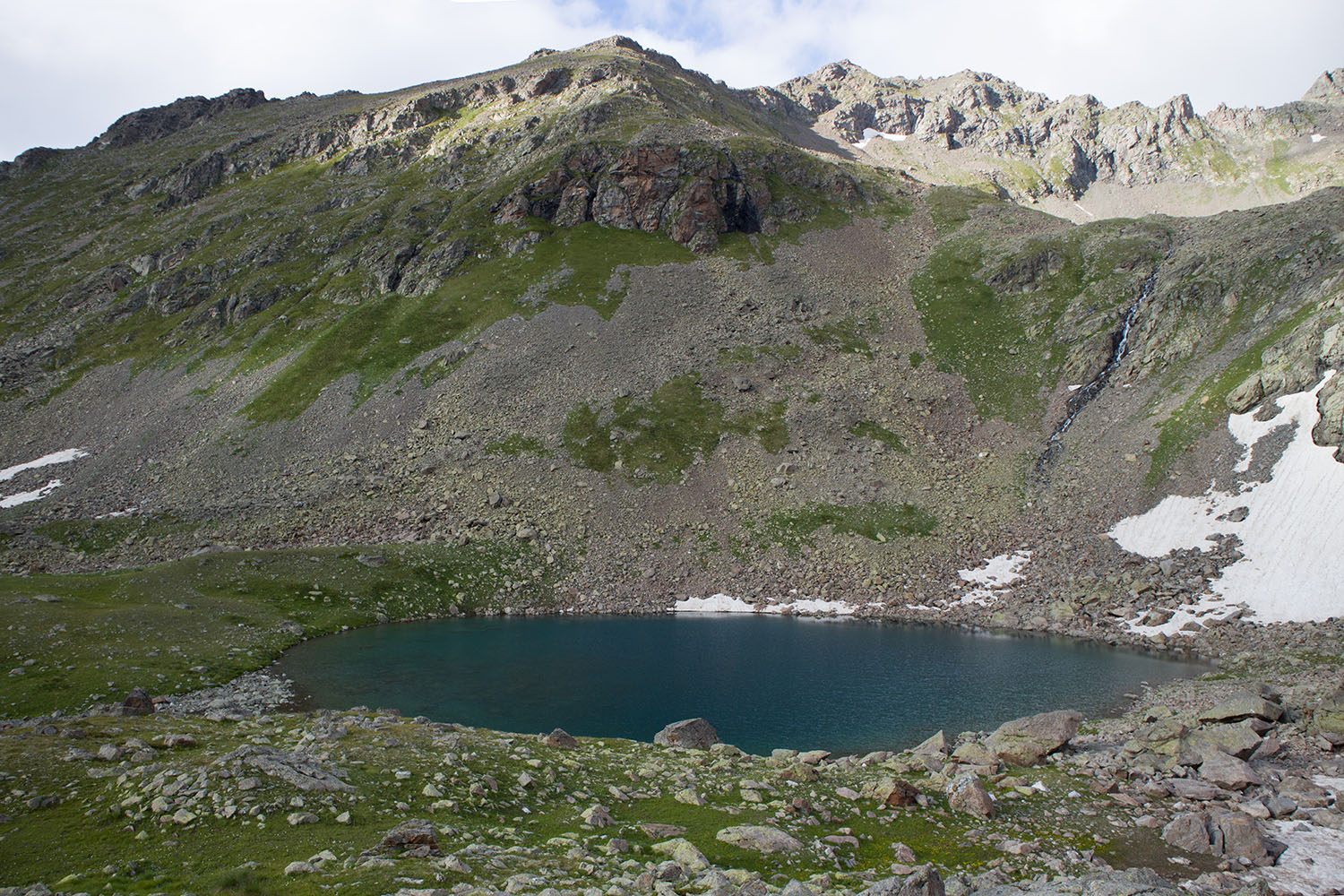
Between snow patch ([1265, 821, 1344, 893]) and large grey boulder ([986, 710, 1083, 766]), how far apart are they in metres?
7.50

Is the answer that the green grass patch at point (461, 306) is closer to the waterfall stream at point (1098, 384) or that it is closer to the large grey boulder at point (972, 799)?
the waterfall stream at point (1098, 384)

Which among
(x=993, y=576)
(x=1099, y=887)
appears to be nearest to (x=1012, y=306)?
(x=993, y=576)

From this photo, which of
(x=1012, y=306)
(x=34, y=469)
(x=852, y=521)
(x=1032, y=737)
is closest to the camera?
(x=1032, y=737)

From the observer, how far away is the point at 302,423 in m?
84.8

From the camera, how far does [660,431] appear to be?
83.8 metres

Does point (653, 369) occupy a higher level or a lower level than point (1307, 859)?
higher

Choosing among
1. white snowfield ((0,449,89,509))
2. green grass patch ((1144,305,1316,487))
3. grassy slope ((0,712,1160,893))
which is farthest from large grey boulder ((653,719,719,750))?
white snowfield ((0,449,89,509))

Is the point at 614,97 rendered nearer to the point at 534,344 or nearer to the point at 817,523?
the point at 534,344

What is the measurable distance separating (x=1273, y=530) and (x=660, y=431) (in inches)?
2296

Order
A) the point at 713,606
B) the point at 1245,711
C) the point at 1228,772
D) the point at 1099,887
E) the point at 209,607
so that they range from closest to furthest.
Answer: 1. the point at 1099,887
2. the point at 1228,772
3. the point at 1245,711
4. the point at 209,607
5. the point at 713,606

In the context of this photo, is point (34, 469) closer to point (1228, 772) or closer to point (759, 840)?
point (759, 840)

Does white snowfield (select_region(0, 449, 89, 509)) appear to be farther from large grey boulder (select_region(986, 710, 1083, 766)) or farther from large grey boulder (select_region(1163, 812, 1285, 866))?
large grey boulder (select_region(1163, 812, 1285, 866))

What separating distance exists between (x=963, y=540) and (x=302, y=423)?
7633 cm

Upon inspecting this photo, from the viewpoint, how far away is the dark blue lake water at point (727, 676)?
3803 cm
